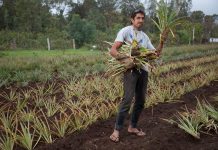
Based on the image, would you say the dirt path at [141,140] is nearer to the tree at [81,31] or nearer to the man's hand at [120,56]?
the man's hand at [120,56]

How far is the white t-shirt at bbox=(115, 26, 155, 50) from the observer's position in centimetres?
470

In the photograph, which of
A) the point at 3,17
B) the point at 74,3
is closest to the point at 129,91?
the point at 3,17

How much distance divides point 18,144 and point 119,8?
157 feet

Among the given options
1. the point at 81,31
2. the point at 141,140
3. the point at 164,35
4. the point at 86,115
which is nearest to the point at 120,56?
the point at 164,35

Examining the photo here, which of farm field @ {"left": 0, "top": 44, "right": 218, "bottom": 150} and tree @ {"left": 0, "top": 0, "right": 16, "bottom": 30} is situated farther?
tree @ {"left": 0, "top": 0, "right": 16, "bottom": 30}

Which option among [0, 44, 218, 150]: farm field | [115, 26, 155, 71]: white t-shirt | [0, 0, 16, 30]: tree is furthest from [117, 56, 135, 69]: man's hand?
[0, 0, 16, 30]: tree

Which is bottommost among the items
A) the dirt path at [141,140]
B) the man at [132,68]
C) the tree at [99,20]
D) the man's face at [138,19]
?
the dirt path at [141,140]

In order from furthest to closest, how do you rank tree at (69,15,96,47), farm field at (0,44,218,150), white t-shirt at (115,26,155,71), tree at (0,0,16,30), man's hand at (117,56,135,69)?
tree at (0,0,16,30), tree at (69,15,96,47), farm field at (0,44,218,150), white t-shirt at (115,26,155,71), man's hand at (117,56,135,69)

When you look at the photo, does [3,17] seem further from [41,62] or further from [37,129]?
[37,129]

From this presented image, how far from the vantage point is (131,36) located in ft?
15.7

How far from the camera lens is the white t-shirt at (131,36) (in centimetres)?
470

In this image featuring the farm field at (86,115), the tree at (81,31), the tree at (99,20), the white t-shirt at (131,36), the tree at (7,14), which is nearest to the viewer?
the white t-shirt at (131,36)

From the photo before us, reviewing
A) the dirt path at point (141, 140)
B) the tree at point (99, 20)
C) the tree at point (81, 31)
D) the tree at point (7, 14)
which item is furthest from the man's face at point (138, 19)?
the tree at point (99, 20)

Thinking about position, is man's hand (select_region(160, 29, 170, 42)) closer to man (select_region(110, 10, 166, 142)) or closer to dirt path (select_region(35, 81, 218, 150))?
man (select_region(110, 10, 166, 142))
